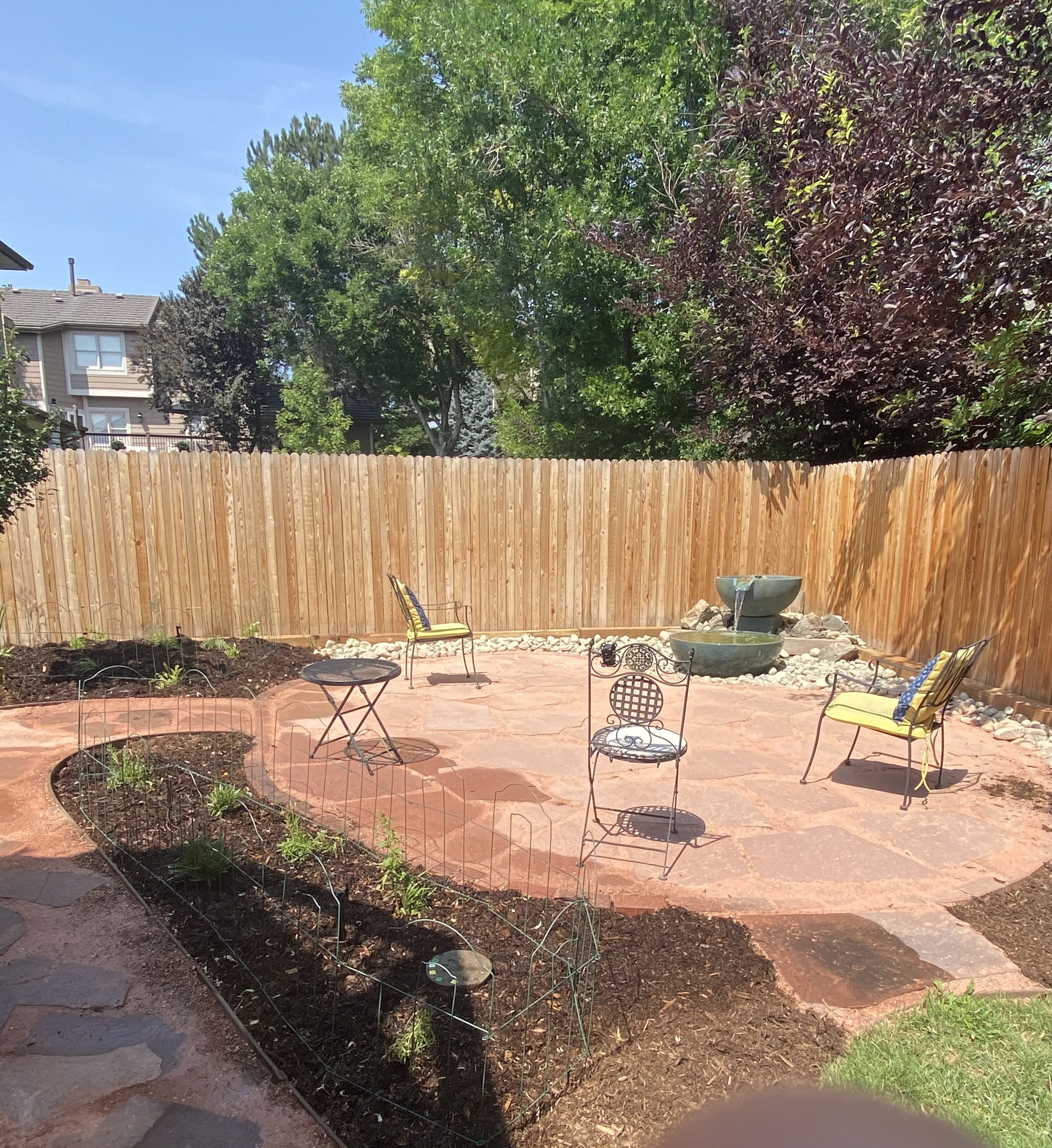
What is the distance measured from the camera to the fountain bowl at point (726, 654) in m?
6.76

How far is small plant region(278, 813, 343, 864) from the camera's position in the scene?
303 centimetres

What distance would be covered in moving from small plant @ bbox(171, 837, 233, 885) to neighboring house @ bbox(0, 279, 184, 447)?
2554cm

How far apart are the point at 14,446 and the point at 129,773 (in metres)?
3.04

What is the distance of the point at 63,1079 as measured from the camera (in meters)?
1.89

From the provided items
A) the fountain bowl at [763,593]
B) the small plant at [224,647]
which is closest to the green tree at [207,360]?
the small plant at [224,647]

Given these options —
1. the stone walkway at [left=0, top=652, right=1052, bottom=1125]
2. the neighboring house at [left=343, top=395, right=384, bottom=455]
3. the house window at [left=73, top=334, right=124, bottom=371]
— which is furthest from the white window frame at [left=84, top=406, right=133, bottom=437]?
the stone walkway at [left=0, top=652, right=1052, bottom=1125]

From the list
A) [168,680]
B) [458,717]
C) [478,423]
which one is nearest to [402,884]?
[458,717]

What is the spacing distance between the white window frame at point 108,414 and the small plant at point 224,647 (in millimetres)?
22519

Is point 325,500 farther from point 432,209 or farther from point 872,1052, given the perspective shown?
point 432,209

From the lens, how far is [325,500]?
7.59 metres

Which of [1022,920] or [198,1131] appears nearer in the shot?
[198,1131]

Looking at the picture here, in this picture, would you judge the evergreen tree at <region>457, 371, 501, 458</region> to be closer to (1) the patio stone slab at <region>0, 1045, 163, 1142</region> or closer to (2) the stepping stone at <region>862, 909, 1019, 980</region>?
(2) the stepping stone at <region>862, 909, 1019, 980</region>

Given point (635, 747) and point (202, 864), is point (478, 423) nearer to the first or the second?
point (635, 747)

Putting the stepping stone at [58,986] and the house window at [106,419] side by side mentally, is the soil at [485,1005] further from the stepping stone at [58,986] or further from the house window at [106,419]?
the house window at [106,419]
